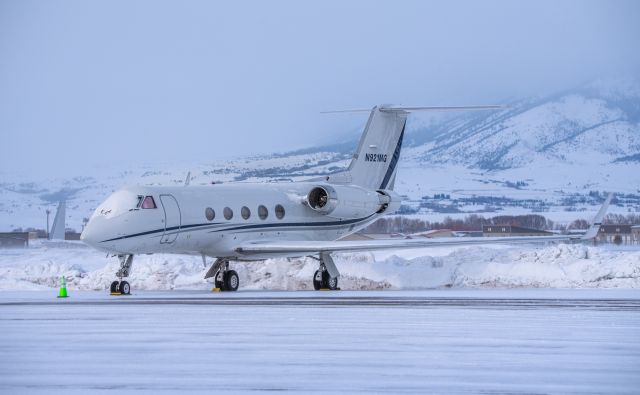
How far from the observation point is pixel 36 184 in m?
97.9

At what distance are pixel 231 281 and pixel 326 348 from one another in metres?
16.7

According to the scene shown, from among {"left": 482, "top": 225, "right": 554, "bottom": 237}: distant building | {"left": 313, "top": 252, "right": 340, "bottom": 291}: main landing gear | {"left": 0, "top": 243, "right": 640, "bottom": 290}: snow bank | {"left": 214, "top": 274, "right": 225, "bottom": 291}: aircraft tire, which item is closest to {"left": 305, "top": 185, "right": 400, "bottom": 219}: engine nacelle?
{"left": 0, "top": 243, "right": 640, "bottom": 290}: snow bank

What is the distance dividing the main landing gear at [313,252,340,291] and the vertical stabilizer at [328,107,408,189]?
405cm

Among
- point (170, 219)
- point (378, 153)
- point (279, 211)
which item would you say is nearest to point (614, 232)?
point (378, 153)

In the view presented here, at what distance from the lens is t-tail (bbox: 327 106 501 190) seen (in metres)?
33.7

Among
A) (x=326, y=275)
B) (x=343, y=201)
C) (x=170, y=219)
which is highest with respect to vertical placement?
(x=343, y=201)

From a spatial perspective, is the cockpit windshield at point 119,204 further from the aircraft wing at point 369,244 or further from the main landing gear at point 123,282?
the aircraft wing at point 369,244

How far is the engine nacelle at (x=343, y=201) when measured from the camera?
31641mm

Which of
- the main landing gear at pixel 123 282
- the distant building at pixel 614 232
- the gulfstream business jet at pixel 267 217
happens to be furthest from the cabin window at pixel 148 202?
the distant building at pixel 614 232

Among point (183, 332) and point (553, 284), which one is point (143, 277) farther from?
point (183, 332)

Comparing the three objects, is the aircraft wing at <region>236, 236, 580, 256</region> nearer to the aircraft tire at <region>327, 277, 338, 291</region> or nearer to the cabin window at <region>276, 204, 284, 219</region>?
the aircraft tire at <region>327, 277, 338, 291</region>

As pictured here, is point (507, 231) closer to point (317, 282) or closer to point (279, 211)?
point (279, 211)

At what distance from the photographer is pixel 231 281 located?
29375mm

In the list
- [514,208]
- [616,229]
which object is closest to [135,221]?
[616,229]
